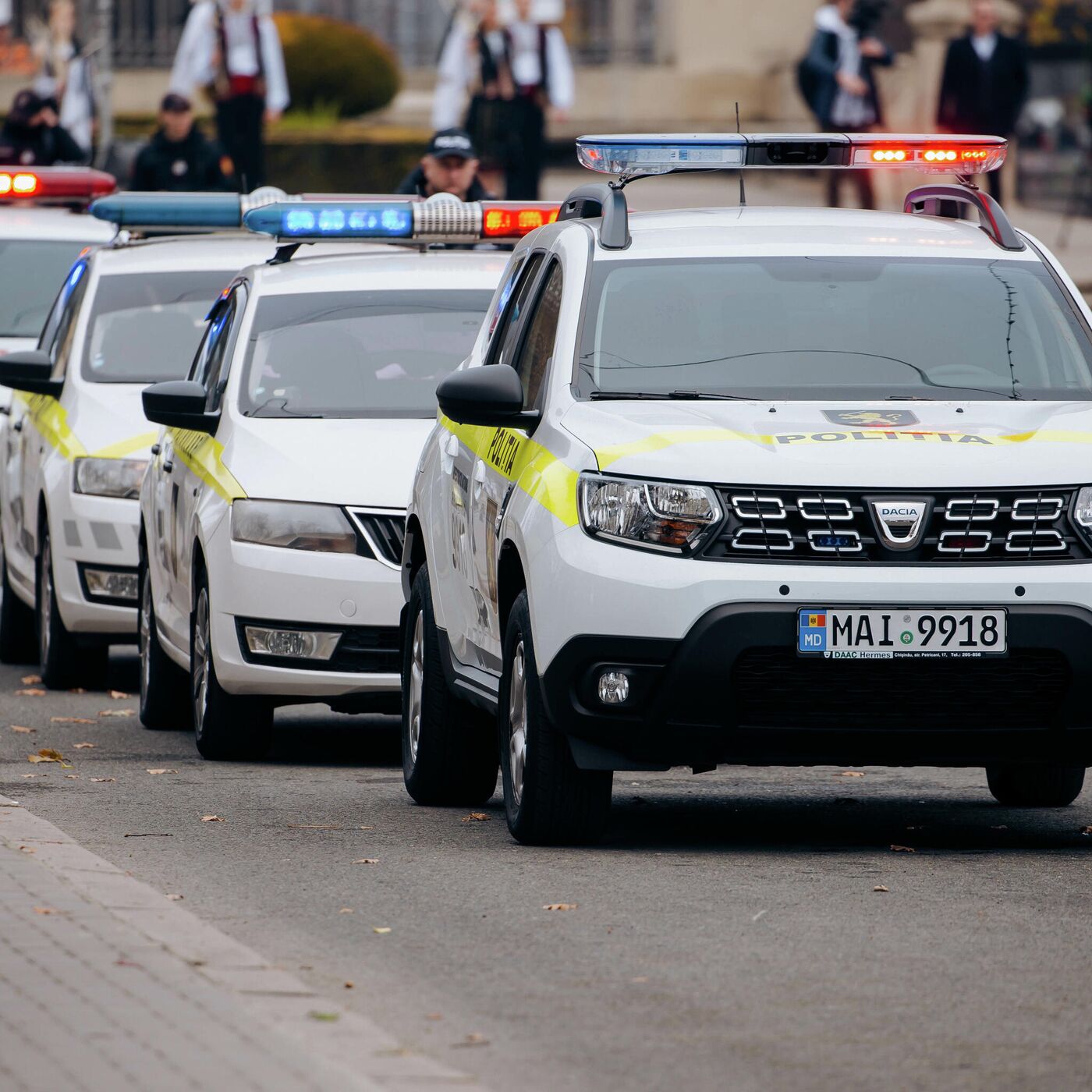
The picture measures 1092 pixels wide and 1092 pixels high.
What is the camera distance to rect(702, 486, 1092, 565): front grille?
7664mm

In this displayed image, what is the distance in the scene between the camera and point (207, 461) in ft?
35.9

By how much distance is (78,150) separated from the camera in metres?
22.8

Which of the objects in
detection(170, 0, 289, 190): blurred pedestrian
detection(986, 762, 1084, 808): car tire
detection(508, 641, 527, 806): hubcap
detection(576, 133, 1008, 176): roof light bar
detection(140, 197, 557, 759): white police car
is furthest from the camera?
detection(170, 0, 289, 190): blurred pedestrian

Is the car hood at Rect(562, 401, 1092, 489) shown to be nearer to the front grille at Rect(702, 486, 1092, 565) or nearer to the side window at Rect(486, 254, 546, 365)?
the front grille at Rect(702, 486, 1092, 565)

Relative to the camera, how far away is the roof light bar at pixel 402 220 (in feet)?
39.4

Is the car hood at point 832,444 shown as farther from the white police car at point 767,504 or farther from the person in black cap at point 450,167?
the person in black cap at point 450,167

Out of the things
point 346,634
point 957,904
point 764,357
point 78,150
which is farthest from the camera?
point 78,150

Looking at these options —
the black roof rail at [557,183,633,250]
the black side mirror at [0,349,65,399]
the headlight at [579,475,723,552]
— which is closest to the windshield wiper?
the headlight at [579,475,723,552]

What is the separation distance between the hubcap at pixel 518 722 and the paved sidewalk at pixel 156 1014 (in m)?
1.47

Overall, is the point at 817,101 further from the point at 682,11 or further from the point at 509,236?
the point at 682,11

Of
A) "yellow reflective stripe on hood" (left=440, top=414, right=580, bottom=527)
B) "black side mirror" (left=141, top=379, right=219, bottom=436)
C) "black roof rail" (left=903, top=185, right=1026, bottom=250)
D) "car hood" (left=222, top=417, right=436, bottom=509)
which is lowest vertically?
"car hood" (left=222, top=417, right=436, bottom=509)

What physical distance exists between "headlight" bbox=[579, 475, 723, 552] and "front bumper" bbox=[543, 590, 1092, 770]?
9.4 inches

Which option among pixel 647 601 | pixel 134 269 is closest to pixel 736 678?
pixel 647 601

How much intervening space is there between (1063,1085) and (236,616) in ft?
18.0
